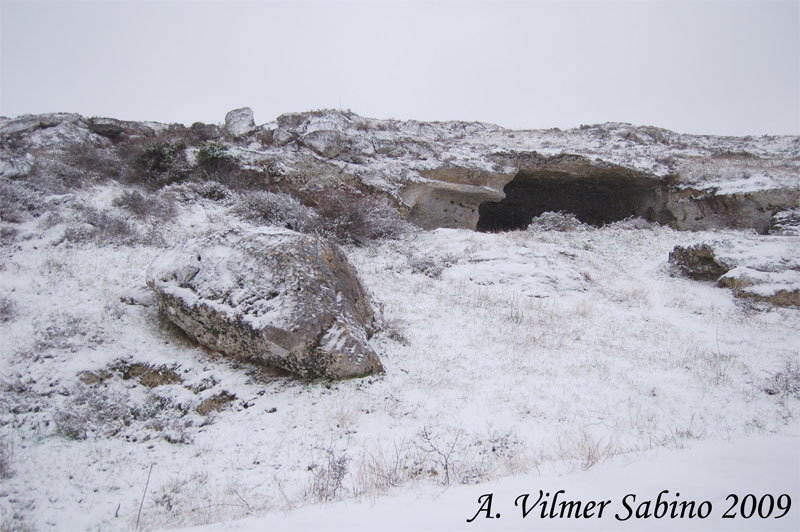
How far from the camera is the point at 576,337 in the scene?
7.05 m

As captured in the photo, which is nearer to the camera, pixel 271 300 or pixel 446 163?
pixel 271 300

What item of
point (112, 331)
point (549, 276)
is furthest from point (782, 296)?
point (112, 331)

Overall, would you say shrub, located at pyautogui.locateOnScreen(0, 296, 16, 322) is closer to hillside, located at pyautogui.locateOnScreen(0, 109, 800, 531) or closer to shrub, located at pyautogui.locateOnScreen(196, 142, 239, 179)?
hillside, located at pyautogui.locateOnScreen(0, 109, 800, 531)

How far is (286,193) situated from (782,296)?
12729mm

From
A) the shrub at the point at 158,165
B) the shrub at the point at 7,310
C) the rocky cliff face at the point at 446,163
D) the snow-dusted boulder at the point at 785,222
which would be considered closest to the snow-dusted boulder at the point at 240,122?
the rocky cliff face at the point at 446,163

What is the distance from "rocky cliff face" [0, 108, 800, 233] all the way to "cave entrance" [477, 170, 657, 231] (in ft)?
0.21

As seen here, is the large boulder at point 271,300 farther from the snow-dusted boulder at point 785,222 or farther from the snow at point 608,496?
the snow-dusted boulder at point 785,222

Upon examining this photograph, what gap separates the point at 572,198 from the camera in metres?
20.2

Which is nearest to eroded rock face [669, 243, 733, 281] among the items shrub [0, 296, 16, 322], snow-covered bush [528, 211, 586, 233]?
snow-covered bush [528, 211, 586, 233]

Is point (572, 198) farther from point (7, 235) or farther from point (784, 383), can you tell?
point (7, 235)

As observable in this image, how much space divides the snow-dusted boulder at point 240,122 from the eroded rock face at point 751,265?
1470 centimetres

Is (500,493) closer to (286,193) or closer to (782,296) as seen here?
(782,296)

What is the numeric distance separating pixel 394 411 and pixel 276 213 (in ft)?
26.7

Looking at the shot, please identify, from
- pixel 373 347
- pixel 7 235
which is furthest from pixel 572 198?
pixel 7 235
